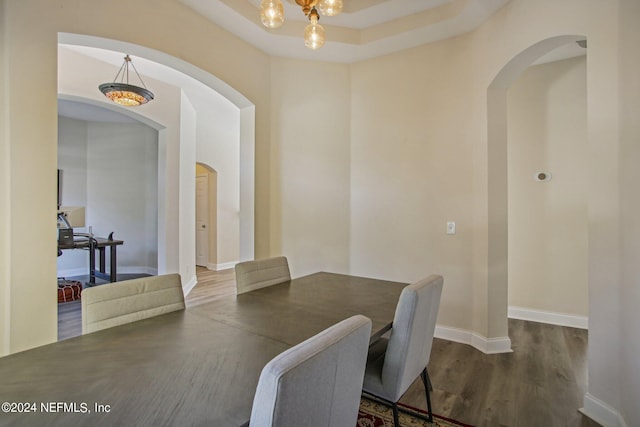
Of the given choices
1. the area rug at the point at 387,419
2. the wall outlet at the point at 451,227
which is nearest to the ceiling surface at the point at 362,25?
the wall outlet at the point at 451,227

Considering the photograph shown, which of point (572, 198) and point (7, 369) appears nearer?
point (7, 369)

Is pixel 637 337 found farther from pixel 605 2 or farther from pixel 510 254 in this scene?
A: pixel 510 254

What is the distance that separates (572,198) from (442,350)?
2149 millimetres

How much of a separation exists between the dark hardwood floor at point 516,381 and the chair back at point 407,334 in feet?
2.33

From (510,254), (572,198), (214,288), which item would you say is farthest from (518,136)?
(214,288)

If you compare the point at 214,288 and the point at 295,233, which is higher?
the point at 295,233

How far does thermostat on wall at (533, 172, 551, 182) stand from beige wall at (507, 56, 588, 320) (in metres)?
0.03

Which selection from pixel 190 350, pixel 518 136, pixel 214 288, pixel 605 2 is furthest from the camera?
pixel 214 288

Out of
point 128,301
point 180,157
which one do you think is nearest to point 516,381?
point 128,301

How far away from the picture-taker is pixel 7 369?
0.95 metres

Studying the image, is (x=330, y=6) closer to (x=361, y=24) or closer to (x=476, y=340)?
(x=361, y=24)

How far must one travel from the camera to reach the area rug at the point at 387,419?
5.87 feet

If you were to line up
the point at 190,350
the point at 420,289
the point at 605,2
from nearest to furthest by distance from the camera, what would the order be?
the point at 190,350
the point at 420,289
the point at 605,2

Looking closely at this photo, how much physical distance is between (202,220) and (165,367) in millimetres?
6654
